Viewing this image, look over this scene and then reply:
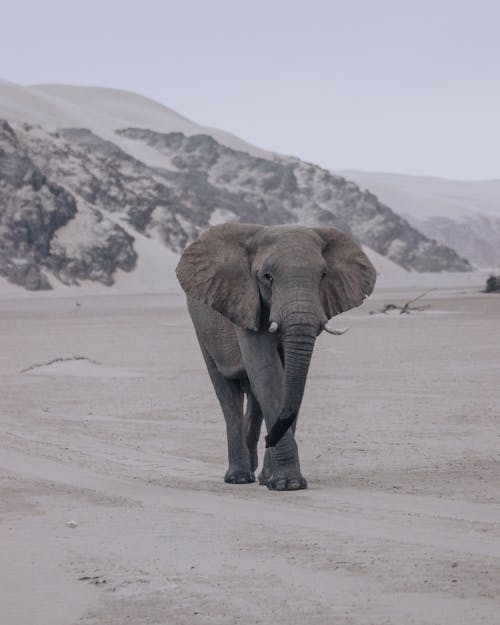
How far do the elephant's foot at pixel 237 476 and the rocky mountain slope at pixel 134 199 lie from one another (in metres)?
57.8

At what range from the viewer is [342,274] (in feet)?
34.0

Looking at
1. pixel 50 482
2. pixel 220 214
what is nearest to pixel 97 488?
pixel 50 482

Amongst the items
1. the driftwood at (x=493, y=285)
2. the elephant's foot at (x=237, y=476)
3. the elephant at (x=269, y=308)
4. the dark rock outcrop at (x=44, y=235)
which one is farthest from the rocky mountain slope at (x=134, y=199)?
the elephant's foot at (x=237, y=476)

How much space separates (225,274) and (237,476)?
1635 mm

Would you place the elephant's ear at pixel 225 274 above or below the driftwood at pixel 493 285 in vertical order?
above

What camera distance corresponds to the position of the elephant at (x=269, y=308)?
9.58m

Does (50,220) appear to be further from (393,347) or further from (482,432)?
(482,432)

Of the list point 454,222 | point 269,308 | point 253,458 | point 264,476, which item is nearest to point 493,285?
point 253,458

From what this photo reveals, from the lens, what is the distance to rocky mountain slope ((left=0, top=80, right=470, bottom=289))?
242 feet

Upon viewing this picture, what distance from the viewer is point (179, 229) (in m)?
85.7

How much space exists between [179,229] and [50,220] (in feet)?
40.6

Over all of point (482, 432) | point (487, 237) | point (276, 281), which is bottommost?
point (487, 237)

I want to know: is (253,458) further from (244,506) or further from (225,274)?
(244,506)

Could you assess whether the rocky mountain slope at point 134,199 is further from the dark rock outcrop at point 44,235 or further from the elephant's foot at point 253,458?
the elephant's foot at point 253,458
